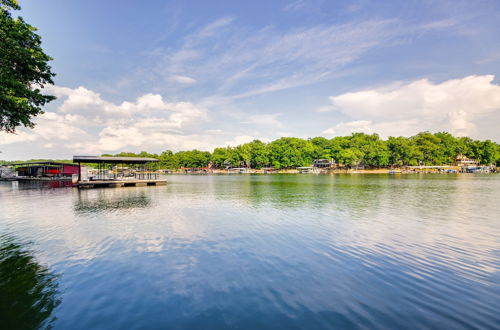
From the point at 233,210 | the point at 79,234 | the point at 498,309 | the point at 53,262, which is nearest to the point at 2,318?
the point at 53,262

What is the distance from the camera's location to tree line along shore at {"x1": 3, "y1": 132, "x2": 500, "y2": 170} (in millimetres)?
130125

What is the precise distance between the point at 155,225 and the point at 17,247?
23.2 feet

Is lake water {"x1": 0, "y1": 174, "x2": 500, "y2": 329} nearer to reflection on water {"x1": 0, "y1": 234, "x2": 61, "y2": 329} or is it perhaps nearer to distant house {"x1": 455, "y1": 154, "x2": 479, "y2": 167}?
reflection on water {"x1": 0, "y1": 234, "x2": 61, "y2": 329}

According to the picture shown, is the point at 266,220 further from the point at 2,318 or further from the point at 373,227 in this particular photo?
the point at 2,318

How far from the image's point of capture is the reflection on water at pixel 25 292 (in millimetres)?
6348

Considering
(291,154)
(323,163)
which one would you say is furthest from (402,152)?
(291,154)

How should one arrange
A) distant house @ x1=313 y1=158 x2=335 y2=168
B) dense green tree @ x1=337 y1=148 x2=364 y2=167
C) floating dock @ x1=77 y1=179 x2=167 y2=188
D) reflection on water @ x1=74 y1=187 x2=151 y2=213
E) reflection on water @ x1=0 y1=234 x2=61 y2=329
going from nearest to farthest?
1. reflection on water @ x1=0 y1=234 x2=61 y2=329
2. reflection on water @ x1=74 y1=187 x2=151 y2=213
3. floating dock @ x1=77 y1=179 x2=167 y2=188
4. dense green tree @ x1=337 y1=148 x2=364 y2=167
5. distant house @ x1=313 y1=158 x2=335 y2=168

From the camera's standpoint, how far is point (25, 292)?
25.5 ft

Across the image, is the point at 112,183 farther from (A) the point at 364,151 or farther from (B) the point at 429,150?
(B) the point at 429,150

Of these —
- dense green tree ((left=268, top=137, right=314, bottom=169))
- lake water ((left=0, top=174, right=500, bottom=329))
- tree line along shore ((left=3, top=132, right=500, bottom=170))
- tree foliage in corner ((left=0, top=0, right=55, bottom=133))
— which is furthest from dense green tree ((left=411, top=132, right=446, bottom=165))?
tree foliage in corner ((left=0, top=0, right=55, bottom=133))

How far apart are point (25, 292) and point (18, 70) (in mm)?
14940

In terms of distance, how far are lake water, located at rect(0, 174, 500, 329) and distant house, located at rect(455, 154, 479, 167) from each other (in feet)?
549

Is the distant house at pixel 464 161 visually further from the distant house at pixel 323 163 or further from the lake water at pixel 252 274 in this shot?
the lake water at pixel 252 274

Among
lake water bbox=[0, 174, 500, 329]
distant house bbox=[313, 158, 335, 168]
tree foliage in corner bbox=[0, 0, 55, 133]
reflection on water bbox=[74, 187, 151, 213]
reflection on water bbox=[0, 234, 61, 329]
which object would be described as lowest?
lake water bbox=[0, 174, 500, 329]
